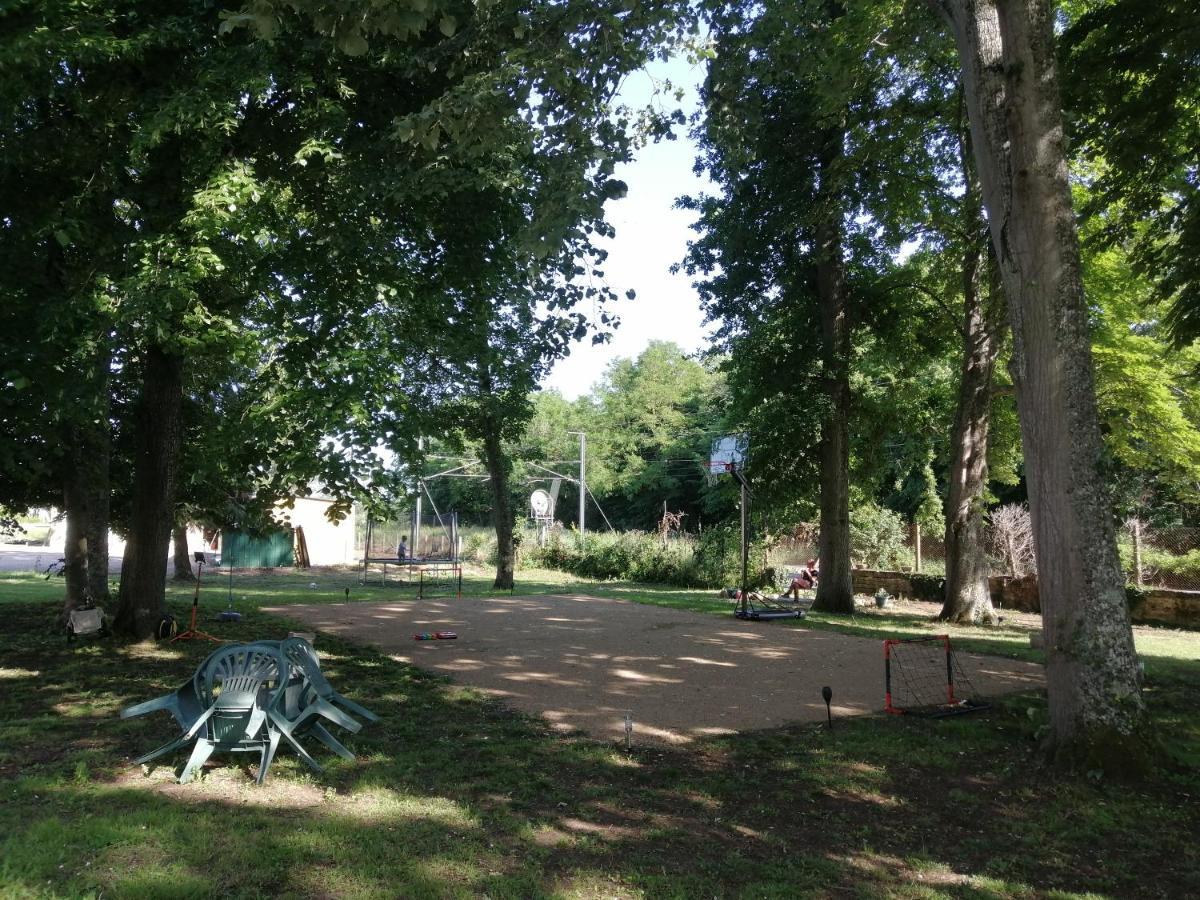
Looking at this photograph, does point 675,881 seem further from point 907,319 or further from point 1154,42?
point 907,319

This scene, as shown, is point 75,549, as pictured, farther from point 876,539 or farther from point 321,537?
point 321,537

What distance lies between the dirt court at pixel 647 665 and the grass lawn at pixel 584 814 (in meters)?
0.76

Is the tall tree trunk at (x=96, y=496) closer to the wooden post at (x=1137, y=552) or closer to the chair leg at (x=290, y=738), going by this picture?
the chair leg at (x=290, y=738)

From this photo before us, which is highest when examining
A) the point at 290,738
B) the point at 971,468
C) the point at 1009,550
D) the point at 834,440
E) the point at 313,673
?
the point at 834,440

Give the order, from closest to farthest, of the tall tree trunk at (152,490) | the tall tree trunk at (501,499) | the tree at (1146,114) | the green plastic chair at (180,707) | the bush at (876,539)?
the green plastic chair at (180,707)
the tree at (1146,114)
the tall tree trunk at (152,490)
the tall tree trunk at (501,499)
the bush at (876,539)

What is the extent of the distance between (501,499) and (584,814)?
860 inches

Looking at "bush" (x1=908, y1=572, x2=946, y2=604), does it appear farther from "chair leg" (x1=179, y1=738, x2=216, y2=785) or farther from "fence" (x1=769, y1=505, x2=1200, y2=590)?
"chair leg" (x1=179, y1=738, x2=216, y2=785)

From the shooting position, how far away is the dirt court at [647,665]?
8.12 m

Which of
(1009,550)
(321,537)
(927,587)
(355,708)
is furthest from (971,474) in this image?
(321,537)

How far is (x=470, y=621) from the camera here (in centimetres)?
1609

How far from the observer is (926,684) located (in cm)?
970

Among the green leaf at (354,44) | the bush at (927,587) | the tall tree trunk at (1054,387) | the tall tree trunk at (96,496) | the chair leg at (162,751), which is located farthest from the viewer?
the bush at (927,587)

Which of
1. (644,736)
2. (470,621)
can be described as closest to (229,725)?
(644,736)

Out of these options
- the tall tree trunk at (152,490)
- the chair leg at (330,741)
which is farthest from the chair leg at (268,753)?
the tall tree trunk at (152,490)
